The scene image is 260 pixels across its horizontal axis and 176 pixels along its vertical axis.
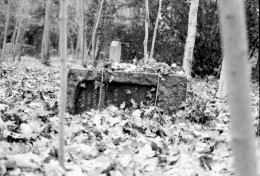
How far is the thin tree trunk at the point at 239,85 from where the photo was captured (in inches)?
54.9

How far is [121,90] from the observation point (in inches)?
199

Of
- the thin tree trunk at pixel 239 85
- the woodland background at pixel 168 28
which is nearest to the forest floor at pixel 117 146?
the thin tree trunk at pixel 239 85

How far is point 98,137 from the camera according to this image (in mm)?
3564

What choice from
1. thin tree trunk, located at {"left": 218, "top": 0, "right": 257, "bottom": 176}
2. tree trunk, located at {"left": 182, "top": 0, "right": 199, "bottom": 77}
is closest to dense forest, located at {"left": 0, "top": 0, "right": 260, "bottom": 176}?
thin tree trunk, located at {"left": 218, "top": 0, "right": 257, "bottom": 176}

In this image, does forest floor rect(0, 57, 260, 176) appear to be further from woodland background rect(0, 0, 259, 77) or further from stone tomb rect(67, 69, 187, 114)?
woodland background rect(0, 0, 259, 77)

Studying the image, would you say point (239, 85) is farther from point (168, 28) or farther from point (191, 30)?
point (168, 28)

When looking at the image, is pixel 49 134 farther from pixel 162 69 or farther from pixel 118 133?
pixel 162 69

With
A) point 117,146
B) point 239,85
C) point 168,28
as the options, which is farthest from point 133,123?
point 168,28

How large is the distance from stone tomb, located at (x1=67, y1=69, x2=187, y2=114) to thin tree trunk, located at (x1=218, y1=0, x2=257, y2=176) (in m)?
3.51

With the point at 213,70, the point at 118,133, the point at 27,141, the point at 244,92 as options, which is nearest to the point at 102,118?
the point at 118,133

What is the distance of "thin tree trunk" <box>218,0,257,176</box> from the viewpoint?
4.57ft

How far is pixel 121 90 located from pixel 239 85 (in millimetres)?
3711

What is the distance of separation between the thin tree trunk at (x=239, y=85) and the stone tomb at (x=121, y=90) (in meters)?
3.51

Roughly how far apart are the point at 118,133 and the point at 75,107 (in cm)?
148
